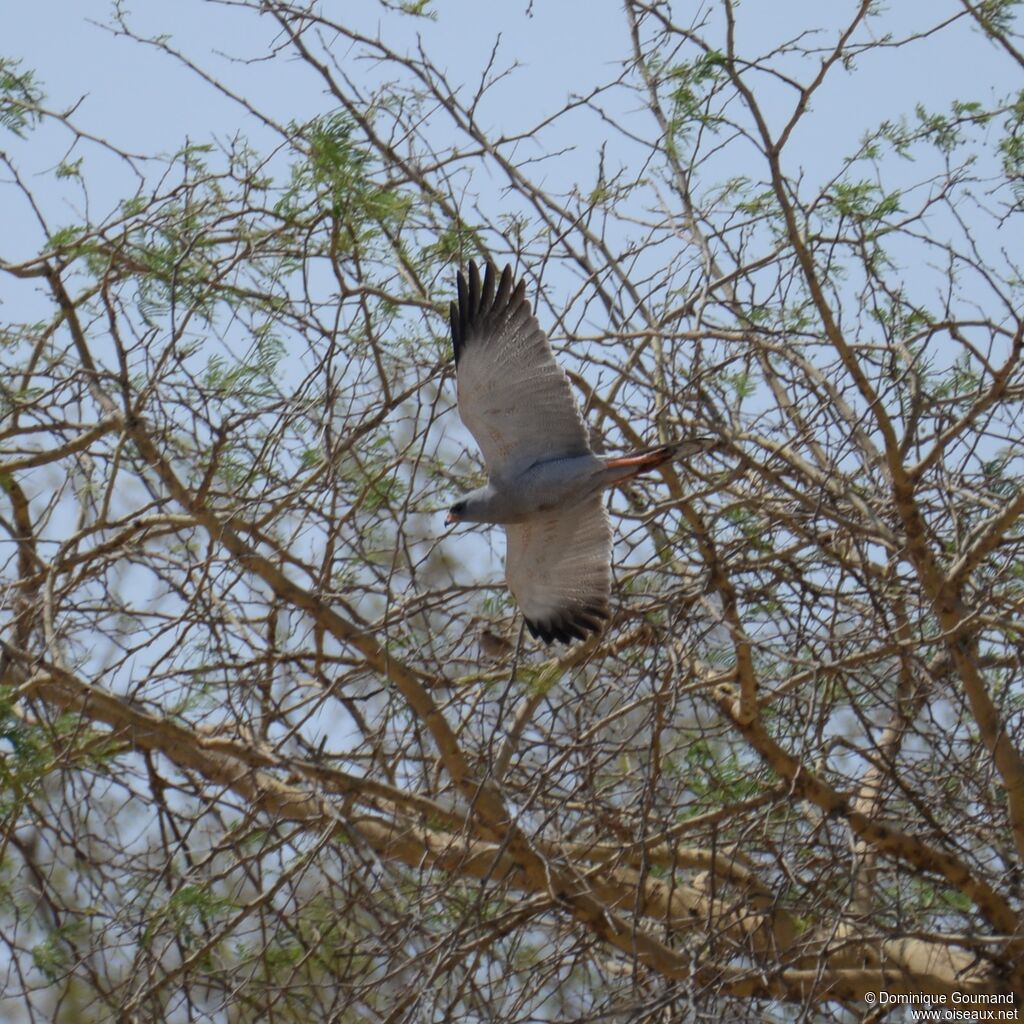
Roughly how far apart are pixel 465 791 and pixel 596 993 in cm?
72

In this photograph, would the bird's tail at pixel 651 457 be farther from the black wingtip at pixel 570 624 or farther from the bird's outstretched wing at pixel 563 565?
the black wingtip at pixel 570 624

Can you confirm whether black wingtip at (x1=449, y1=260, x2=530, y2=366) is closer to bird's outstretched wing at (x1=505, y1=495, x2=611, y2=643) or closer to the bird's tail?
the bird's tail

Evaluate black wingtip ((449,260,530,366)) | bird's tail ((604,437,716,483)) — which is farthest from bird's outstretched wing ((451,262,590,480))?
bird's tail ((604,437,716,483))

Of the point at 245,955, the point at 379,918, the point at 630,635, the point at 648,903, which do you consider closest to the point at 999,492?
the point at 630,635

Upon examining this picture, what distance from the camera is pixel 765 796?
14.1 ft

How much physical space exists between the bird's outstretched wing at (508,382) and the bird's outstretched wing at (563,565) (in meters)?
0.23

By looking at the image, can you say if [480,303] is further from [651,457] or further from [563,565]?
[563,565]

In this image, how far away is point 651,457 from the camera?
421 centimetres

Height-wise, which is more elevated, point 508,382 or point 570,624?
point 508,382

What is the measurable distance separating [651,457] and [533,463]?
0.53m

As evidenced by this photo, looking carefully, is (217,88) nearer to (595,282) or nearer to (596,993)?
(595,282)

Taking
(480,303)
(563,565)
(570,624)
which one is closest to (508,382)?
(480,303)

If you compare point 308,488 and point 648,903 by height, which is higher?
point 308,488

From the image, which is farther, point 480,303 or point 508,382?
point 508,382
